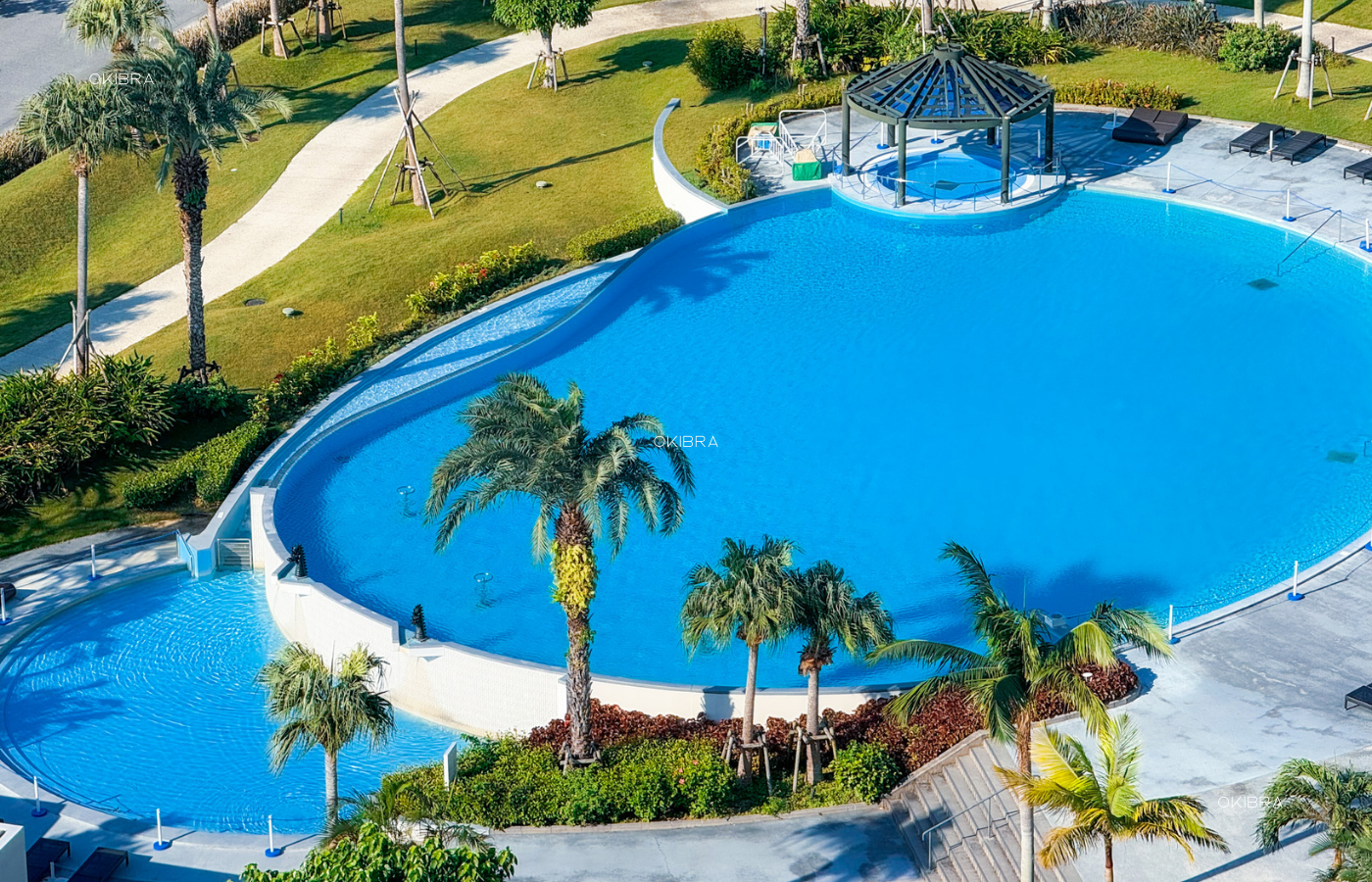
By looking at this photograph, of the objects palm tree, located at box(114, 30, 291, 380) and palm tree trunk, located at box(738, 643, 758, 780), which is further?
palm tree, located at box(114, 30, 291, 380)

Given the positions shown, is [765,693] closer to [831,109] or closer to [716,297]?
[716,297]

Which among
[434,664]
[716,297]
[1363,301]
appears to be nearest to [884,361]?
[716,297]

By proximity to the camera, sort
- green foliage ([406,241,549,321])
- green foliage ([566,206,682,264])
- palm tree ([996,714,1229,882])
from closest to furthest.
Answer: palm tree ([996,714,1229,882]) < green foliage ([406,241,549,321]) < green foliage ([566,206,682,264])

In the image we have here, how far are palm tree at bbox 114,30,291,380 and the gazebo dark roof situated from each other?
51.3 feet

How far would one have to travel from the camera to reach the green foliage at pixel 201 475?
3953 centimetres

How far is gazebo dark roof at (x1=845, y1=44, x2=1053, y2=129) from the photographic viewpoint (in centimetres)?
4712

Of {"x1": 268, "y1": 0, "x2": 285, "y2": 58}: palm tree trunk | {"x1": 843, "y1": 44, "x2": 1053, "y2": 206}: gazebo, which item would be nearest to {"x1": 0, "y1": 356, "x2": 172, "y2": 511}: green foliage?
{"x1": 843, "y1": 44, "x2": 1053, "y2": 206}: gazebo

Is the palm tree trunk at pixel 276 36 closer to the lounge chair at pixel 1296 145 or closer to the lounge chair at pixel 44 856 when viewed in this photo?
the lounge chair at pixel 1296 145

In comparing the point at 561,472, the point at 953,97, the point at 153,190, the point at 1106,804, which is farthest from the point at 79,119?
the point at 1106,804

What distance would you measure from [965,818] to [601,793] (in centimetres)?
567

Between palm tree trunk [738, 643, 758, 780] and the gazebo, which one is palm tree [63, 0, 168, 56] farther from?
palm tree trunk [738, 643, 758, 780]

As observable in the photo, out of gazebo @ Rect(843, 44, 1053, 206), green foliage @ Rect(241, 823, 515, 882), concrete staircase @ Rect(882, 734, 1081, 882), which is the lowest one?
concrete staircase @ Rect(882, 734, 1081, 882)

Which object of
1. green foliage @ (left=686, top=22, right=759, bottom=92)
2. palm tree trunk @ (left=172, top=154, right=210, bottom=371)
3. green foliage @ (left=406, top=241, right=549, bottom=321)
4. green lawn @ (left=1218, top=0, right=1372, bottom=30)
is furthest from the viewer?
green lawn @ (left=1218, top=0, right=1372, bottom=30)

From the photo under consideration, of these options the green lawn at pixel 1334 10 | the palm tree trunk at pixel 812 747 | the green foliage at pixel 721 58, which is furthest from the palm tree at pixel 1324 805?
the green lawn at pixel 1334 10
